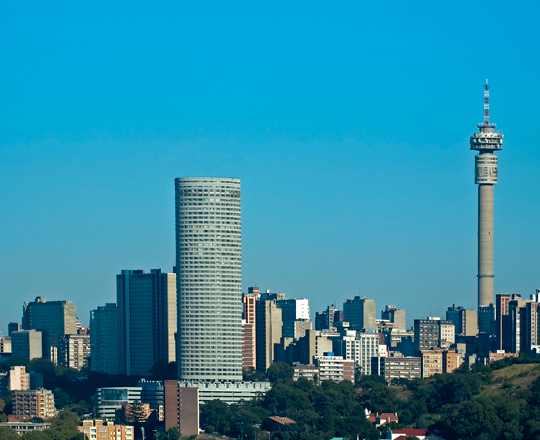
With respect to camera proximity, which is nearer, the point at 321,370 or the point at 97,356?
the point at 321,370

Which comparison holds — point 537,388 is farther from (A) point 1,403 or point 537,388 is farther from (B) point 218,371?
(A) point 1,403

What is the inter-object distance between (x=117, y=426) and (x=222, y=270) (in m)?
20.5

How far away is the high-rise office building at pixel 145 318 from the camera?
106 metres

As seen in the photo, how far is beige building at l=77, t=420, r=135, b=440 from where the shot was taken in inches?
3017

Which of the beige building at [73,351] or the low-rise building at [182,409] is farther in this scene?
the beige building at [73,351]

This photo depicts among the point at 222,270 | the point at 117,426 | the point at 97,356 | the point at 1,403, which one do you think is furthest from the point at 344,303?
the point at 117,426

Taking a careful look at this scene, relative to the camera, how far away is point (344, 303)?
137500 mm

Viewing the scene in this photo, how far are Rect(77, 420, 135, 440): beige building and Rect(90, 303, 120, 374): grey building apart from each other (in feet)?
100

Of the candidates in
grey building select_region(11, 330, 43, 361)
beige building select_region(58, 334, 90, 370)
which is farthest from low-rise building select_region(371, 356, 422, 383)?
grey building select_region(11, 330, 43, 361)

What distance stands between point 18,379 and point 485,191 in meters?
54.9

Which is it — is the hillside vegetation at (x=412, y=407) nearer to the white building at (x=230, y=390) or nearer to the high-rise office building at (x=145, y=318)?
the white building at (x=230, y=390)

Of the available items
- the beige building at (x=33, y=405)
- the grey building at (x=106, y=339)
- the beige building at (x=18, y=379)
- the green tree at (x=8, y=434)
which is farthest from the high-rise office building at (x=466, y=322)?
the green tree at (x=8, y=434)

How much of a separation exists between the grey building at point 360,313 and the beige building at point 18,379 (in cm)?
4061

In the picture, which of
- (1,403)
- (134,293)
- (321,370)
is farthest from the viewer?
(134,293)
